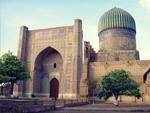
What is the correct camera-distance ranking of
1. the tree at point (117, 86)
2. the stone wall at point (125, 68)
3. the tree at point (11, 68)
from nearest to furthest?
the tree at point (117, 86) < the tree at point (11, 68) < the stone wall at point (125, 68)

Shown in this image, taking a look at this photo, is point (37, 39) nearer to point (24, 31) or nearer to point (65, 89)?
point (24, 31)

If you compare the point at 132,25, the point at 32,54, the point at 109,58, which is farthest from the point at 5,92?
the point at 132,25

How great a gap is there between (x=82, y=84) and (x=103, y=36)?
942 centimetres

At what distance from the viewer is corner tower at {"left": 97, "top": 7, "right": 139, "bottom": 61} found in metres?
29.8

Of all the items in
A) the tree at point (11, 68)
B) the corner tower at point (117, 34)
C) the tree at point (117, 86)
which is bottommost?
the tree at point (117, 86)

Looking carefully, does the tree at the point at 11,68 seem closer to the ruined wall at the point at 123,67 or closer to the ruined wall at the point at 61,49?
the ruined wall at the point at 61,49

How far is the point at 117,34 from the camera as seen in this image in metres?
30.7

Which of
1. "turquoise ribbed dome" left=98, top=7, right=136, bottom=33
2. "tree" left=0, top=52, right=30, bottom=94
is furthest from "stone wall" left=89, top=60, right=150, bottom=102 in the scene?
"tree" left=0, top=52, right=30, bottom=94

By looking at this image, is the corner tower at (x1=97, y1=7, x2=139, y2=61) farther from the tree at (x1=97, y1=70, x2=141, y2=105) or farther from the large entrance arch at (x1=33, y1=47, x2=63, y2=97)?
the tree at (x1=97, y1=70, x2=141, y2=105)

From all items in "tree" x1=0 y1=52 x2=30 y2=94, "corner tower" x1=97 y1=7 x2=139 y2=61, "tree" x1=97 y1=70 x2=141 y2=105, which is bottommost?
"tree" x1=97 y1=70 x2=141 y2=105

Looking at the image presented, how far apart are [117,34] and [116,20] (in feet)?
5.46

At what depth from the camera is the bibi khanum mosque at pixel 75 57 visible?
971 inches

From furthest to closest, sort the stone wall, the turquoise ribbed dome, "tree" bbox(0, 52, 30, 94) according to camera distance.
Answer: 1. the turquoise ribbed dome
2. the stone wall
3. "tree" bbox(0, 52, 30, 94)

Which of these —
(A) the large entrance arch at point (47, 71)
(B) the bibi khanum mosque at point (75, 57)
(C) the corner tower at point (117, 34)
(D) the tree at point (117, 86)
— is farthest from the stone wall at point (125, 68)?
(D) the tree at point (117, 86)
